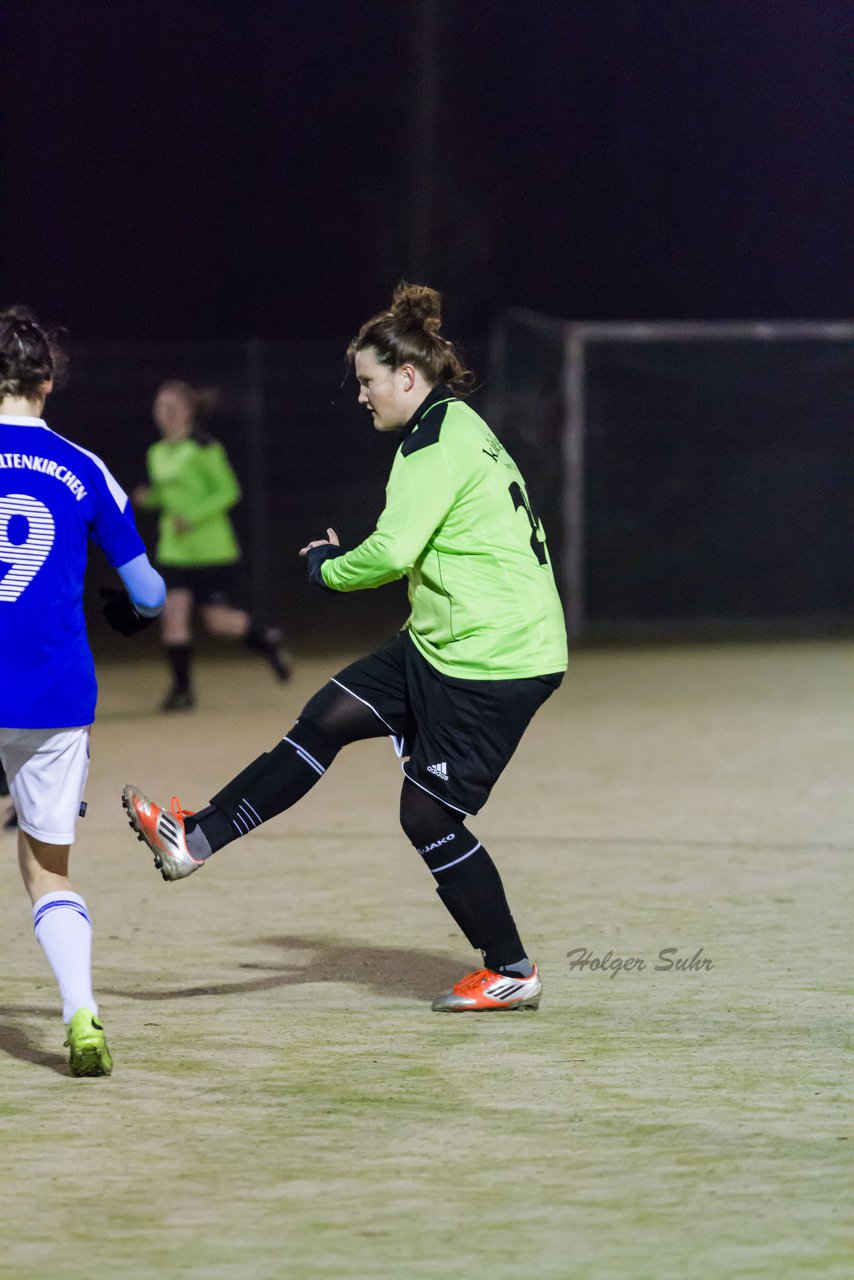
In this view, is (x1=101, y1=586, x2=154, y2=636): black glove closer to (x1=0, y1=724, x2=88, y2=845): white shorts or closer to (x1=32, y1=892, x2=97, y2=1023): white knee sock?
(x1=0, y1=724, x2=88, y2=845): white shorts

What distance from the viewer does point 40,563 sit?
179 inches

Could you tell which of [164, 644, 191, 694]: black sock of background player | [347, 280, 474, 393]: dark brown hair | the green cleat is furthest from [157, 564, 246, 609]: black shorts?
the green cleat

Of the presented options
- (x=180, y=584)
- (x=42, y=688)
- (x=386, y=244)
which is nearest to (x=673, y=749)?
(x=180, y=584)

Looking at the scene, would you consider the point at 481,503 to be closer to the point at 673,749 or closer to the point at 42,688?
the point at 42,688

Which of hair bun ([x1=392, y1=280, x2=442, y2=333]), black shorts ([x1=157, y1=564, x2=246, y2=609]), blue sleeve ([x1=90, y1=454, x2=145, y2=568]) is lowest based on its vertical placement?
black shorts ([x1=157, y1=564, x2=246, y2=609])

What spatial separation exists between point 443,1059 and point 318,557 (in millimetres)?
1320

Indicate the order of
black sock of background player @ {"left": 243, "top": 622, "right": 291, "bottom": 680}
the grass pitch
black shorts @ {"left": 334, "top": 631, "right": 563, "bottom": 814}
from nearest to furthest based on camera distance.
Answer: the grass pitch < black shorts @ {"left": 334, "top": 631, "right": 563, "bottom": 814} < black sock of background player @ {"left": 243, "top": 622, "right": 291, "bottom": 680}

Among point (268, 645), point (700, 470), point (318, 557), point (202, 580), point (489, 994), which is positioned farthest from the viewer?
point (700, 470)

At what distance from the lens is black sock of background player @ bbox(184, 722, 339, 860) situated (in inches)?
207

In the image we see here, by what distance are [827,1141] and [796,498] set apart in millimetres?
13414

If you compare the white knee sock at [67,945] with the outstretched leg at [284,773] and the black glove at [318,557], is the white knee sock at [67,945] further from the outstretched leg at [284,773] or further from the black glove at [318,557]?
the black glove at [318,557]

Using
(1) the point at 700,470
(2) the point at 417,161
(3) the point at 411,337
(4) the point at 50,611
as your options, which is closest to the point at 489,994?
(4) the point at 50,611

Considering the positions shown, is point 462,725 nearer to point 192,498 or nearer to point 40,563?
point 40,563

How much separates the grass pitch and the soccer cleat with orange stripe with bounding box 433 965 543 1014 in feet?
0.17
